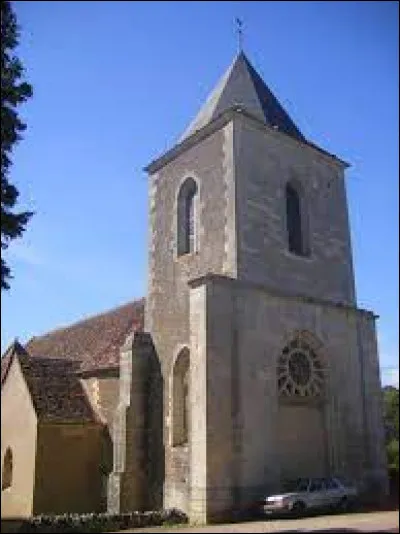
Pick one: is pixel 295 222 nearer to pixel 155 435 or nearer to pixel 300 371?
pixel 300 371

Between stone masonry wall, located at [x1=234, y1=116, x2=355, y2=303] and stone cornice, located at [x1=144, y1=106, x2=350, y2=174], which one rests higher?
stone cornice, located at [x1=144, y1=106, x2=350, y2=174]

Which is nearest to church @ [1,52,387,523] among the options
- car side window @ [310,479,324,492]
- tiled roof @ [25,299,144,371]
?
tiled roof @ [25,299,144,371]

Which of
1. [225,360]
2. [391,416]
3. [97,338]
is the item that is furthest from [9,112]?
[391,416]

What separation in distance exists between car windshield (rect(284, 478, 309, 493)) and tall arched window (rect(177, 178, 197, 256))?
25.2ft

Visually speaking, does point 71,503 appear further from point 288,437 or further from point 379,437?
point 379,437

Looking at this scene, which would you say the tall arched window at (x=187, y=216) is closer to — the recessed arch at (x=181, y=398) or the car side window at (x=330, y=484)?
the recessed arch at (x=181, y=398)

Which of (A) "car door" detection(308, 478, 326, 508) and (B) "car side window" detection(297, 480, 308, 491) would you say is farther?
(B) "car side window" detection(297, 480, 308, 491)

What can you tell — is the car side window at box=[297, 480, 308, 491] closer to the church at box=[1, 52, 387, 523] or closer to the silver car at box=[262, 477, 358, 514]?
the silver car at box=[262, 477, 358, 514]

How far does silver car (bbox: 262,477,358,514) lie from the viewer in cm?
1493

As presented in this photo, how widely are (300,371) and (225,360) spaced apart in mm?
3252

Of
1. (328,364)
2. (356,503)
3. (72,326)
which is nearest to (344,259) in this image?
(328,364)

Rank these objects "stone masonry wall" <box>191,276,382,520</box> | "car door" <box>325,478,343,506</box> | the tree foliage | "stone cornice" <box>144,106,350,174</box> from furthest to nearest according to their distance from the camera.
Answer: the tree foliage
"stone cornice" <box>144,106,350,174</box>
"car door" <box>325,478,343,506</box>
"stone masonry wall" <box>191,276,382,520</box>

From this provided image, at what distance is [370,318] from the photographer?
20609mm

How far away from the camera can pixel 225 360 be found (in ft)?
53.2
